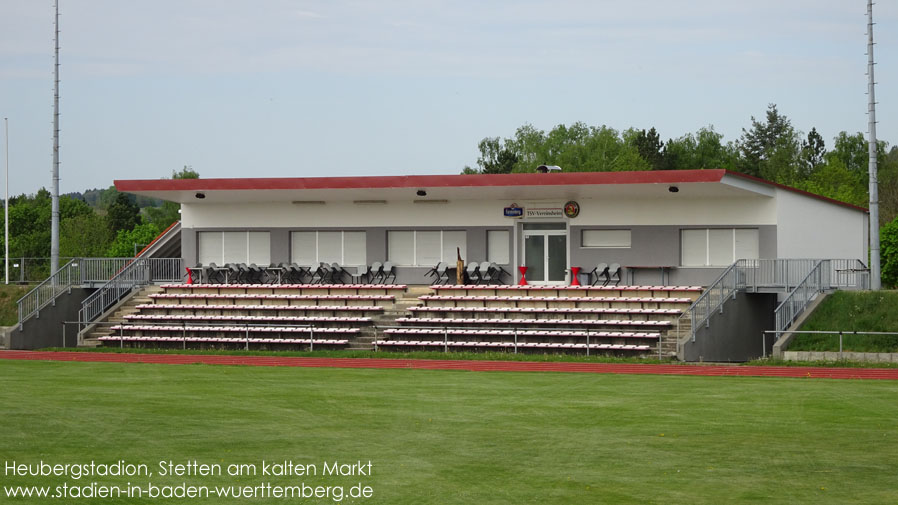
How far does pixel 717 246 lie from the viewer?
3425 cm

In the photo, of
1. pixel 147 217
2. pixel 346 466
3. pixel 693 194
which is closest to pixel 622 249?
pixel 693 194

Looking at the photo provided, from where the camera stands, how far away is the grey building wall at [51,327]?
34.7m

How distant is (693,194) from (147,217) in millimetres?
103570

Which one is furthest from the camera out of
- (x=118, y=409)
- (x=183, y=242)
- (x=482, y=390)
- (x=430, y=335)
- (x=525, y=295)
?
(x=183, y=242)

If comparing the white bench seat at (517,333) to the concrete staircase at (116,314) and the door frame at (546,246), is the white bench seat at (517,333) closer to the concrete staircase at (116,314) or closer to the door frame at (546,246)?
the door frame at (546,246)

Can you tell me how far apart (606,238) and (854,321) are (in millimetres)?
8937

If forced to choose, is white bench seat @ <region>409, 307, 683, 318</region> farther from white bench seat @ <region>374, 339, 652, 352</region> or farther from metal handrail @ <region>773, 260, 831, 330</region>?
metal handrail @ <region>773, 260, 831, 330</region>

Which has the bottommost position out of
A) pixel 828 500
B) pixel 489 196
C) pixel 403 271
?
pixel 828 500

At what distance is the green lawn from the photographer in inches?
1067

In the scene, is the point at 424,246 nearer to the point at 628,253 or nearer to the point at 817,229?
the point at 628,253

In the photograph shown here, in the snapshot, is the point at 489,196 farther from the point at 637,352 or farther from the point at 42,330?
the point at 42,330

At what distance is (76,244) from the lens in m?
82.1

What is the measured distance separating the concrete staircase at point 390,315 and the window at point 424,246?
181 cm

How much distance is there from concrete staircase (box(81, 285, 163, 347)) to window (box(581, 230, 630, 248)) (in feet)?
45.3
